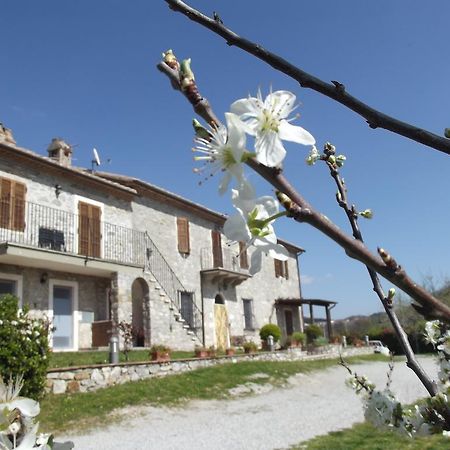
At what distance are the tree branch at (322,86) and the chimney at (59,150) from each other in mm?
17478

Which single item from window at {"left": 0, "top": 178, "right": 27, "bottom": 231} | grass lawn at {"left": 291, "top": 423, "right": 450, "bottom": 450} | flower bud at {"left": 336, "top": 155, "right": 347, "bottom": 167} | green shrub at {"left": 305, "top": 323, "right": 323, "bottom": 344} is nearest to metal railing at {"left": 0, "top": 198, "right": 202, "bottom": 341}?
window at {"left": 0, "top": 178, "right": 27, "bottom": 231}

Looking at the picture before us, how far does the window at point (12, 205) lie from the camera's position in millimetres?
13641

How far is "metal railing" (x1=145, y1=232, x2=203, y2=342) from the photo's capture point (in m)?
18.9

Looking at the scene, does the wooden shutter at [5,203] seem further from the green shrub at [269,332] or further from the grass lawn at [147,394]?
the green shrub at [269,332]

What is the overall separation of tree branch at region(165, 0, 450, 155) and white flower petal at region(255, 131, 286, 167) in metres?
0.12

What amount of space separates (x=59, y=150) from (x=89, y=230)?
10.9ft

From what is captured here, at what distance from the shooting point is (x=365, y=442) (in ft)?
24.3

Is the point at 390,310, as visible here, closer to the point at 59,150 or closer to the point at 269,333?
the point at 59,150

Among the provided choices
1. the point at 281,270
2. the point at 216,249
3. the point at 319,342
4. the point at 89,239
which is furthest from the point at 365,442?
the point at 281,270

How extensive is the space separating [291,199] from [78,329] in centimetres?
1592

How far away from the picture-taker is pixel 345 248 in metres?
0.75

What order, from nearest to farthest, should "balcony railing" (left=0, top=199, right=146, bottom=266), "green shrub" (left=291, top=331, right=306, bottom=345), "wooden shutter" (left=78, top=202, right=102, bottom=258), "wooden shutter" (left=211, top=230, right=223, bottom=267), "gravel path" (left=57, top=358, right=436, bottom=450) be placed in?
"gravel path" (left=57, top=358, right=436, bottom=450), "balcony railing" (left=0, top=199, right=146, bottom=266), "wooden shutter" (left=78, top=202, right=102, bottom=258), "wooden shutter" (left=211, top=230, right=223, bottom=267), "green shrub" (left=291, top=331, right=306, bottom=345)

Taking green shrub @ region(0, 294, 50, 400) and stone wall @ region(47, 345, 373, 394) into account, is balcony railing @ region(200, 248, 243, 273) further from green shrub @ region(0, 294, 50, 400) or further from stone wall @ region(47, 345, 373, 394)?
green shrub @ region(0, 294, 50, 400)

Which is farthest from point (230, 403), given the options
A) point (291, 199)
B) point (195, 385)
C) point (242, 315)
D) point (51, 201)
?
point (242, 315)
